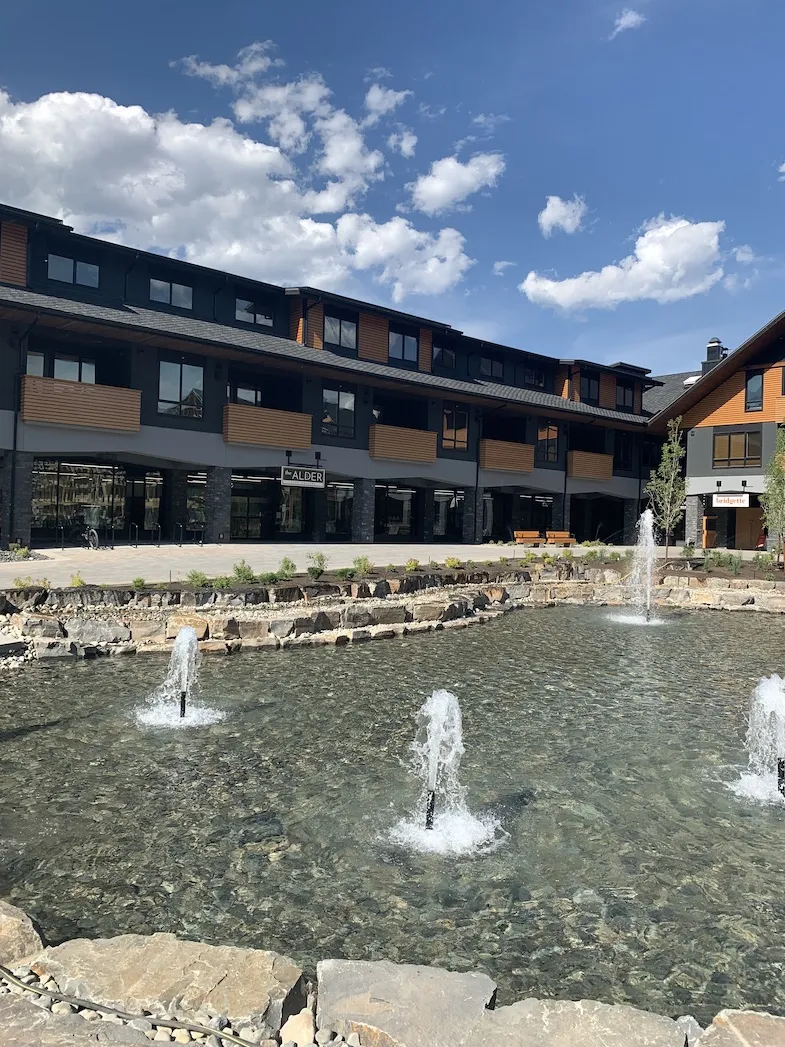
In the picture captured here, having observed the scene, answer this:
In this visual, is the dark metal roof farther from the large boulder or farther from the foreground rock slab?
the foreground rock slab

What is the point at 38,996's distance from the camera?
3.87m

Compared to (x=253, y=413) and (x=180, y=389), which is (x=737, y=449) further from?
(x=180, y=389)

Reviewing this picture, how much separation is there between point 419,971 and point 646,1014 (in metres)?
1.30

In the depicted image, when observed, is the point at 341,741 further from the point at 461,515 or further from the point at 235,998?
the point at 461,515

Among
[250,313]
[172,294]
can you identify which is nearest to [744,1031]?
[172,294]

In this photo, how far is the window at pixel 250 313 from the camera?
3403cm

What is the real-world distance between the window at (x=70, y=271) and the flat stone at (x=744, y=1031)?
1267 inches

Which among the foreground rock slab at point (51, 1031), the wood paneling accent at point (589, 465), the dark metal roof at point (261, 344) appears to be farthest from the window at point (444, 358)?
the foreground rock slab at point (51, 1031)

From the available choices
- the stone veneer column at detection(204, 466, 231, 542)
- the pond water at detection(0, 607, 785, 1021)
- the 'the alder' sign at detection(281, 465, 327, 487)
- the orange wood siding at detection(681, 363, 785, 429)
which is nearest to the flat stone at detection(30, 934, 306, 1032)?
the pond water at detection(0, 607, 785, 1021)

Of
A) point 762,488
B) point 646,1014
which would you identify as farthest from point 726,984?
point 762,488

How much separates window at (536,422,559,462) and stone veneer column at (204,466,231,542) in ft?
69.9

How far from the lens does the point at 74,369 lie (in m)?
28.8

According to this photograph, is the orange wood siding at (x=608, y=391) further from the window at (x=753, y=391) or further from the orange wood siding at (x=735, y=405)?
the window at (x=753, y=391)

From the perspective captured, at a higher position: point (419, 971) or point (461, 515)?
point (461, 515)
